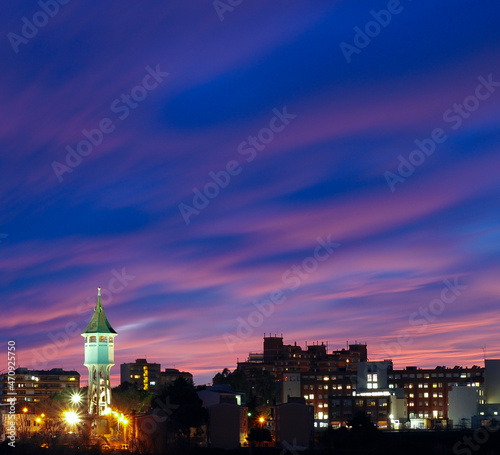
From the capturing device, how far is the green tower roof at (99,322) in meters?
89.1

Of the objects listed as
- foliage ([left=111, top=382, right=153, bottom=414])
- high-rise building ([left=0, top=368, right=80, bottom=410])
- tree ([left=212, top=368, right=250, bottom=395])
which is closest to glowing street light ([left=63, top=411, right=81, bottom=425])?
foliage ([left=111, top=382, right=153, bottom=414])

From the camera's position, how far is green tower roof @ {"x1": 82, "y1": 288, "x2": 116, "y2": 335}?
292ft

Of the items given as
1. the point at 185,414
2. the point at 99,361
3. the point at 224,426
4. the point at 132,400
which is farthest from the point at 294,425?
the point at 132,400

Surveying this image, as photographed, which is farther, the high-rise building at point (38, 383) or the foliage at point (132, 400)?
the high-rise building at point (38, 383)

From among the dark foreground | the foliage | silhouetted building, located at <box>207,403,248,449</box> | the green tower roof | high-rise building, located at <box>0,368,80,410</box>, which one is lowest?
the dark foreground

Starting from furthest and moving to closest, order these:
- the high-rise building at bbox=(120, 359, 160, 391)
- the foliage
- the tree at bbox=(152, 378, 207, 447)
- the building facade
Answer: the high-rise building at bbox=(120, 359, 160, 391) < the building facade < the foliage < the tree at bbox=(152, 378, 207, 447)

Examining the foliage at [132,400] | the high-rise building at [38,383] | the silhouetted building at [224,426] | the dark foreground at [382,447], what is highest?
the high-rise building at [38,383]

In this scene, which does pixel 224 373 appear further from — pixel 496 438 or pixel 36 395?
pixel 496 438

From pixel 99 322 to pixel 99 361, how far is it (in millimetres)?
4546

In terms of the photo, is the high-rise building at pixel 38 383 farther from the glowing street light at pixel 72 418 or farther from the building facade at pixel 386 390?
the glowing street light at pixel 72 418

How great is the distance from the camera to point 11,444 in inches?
2832

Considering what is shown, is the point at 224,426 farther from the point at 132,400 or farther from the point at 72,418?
the point at 132,400

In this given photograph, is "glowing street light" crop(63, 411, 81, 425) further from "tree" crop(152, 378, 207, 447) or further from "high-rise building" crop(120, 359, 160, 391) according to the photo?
"high-rise building" crop(120, 359, 160, 391)

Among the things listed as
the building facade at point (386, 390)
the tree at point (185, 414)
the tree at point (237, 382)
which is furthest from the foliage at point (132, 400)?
the tree at point (185, 414)
